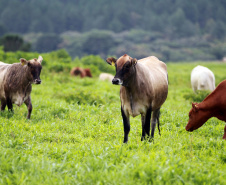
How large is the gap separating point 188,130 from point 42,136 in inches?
118

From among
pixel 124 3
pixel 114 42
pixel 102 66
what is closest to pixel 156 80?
pixel 102 66

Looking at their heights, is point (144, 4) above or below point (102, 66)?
above

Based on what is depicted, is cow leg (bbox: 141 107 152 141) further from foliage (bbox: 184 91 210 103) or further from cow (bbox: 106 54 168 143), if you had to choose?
foliage (bbox: 184 91 210 103)

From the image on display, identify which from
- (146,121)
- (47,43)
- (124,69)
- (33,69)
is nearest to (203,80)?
(146,121)

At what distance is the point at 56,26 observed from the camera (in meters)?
94.2

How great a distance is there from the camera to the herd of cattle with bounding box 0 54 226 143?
5.58 m

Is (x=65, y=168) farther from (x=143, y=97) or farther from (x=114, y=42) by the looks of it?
(x=114, y=42)

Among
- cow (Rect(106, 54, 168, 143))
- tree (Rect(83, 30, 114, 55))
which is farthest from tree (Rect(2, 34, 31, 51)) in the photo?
cow (Rect(106, 54, 168, 143))

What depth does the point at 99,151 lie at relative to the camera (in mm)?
5180

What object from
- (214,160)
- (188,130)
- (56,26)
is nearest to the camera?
(214,160)

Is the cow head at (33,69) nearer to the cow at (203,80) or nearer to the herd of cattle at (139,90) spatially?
the herd of cattle at (139,90)

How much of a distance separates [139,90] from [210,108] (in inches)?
68.3

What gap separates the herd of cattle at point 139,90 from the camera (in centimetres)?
558

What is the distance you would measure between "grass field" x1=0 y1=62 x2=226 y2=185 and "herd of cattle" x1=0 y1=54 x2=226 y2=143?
1.40 feet
